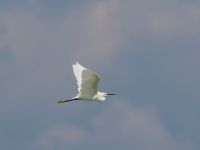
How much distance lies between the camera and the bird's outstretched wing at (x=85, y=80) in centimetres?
13838

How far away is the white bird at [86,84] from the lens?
138m

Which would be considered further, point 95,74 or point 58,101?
point 58,101

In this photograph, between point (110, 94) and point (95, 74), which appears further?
point (110, 94)

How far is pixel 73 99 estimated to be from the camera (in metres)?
144

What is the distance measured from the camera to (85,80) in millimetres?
139750

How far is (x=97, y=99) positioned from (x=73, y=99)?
8.60 feet

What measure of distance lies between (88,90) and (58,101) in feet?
19.1

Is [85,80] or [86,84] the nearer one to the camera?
[85,80]

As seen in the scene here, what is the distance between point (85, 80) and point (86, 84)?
1197mm

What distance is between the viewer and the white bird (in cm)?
13838

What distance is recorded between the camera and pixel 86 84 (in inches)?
5546

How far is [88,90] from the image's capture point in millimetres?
142375

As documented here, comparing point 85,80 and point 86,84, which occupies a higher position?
point 86,84

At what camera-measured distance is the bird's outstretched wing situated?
454 ft
